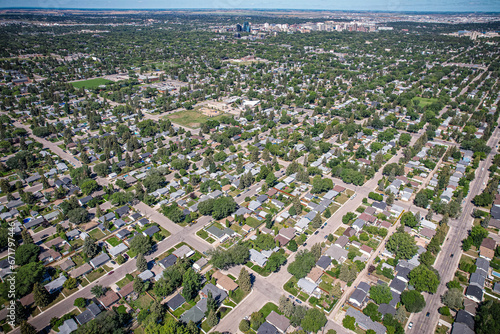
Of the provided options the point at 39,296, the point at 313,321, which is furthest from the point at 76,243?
the point at 313,321

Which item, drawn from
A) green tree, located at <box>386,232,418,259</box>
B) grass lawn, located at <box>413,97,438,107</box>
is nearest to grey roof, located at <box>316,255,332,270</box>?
green tree, located at <box>386,232,418,259</box>

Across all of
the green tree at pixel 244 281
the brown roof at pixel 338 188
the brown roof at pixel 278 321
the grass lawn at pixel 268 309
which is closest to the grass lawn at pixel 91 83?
the brown roof at pixel 338 188

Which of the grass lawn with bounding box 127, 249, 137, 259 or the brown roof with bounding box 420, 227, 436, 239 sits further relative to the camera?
the brown roof with bounding box 420, 227, 436, 239

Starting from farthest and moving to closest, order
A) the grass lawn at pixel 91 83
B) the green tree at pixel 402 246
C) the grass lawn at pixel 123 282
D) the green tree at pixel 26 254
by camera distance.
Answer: the grass lawn at pixel 91 83 → the green tree at pixel 402 246 → the green tree at pixel 26 254 → the grass lawn at pixel 123 282

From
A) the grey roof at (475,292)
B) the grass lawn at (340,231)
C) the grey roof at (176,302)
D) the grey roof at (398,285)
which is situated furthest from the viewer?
the grass lawn at (340,231)

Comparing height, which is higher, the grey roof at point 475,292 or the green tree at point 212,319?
the green tree at point 212,319

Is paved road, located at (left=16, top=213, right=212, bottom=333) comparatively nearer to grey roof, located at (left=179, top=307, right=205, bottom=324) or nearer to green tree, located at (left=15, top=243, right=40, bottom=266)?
green tree, located at (left=15, top=243, right=40, bottom=266)

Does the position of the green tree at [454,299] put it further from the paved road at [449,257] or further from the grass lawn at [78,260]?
the grass lawn at [78,260]

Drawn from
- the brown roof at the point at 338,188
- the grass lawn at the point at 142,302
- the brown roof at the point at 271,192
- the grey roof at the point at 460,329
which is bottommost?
the grass lawn at the point at 142,302
